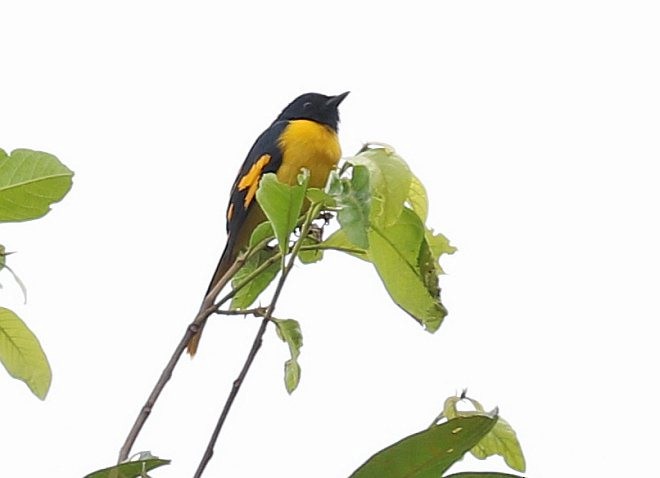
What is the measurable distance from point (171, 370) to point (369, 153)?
155mm

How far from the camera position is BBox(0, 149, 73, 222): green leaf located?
545 millimetres

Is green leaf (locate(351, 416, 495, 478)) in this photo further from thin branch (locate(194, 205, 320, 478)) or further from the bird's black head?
the bird's black head

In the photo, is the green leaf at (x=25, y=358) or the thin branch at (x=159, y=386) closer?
the thin branch at (x=159, y=386)

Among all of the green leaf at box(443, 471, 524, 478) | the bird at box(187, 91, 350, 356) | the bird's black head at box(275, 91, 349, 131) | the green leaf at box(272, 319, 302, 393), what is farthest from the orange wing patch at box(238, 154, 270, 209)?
the green leaf at box(443, 471, 524, 478)

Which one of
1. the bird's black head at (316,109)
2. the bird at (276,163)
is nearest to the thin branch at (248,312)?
the bird at (276,163)

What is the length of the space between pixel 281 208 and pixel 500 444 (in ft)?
0.63

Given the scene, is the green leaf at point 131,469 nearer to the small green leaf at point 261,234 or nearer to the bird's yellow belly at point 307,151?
the small green leaf at point 261,234

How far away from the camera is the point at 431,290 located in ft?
2.00

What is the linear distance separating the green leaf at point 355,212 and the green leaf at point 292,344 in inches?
7.7

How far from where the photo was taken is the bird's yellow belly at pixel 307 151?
1811 millimetres

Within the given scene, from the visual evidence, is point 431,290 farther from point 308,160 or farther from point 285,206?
point 308,160

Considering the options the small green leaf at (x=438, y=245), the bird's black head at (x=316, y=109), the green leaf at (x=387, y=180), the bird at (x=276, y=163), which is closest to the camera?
Answer: the green leaf at (x=387, y=180)

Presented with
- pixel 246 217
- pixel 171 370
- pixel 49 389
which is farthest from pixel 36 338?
pixel 246 217

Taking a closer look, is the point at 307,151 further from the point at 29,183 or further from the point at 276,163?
the point at 29,183
